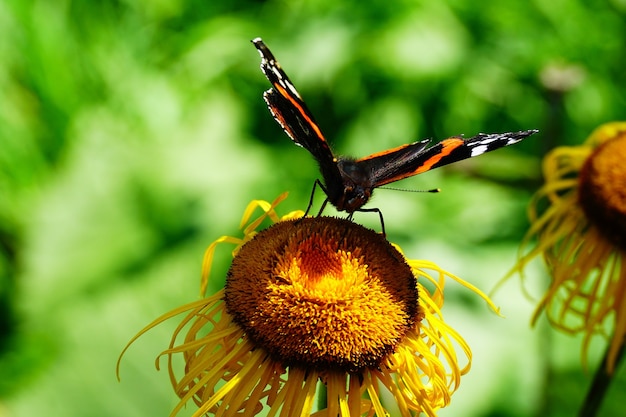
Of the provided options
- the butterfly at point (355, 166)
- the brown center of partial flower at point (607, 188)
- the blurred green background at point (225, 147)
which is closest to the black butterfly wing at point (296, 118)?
the butterfly at point (355, 166)

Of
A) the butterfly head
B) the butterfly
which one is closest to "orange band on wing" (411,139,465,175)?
the butterfly

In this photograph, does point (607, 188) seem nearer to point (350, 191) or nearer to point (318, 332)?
point (350, 191)

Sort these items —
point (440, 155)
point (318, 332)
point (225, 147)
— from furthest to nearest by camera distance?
point (225, 147)
point (440, 155)
point (318, 332)

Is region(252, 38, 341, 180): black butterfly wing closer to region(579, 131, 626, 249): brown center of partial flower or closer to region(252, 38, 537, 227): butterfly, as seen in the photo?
region(252, 38, 537, 227): butterfly

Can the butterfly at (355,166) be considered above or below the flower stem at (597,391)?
above

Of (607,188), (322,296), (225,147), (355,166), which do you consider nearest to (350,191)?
(355,166)

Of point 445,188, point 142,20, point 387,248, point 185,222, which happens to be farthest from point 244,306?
point 142,20

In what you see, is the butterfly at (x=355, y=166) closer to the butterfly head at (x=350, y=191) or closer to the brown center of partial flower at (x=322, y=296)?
the butterfly head at (x=350, y=191)
